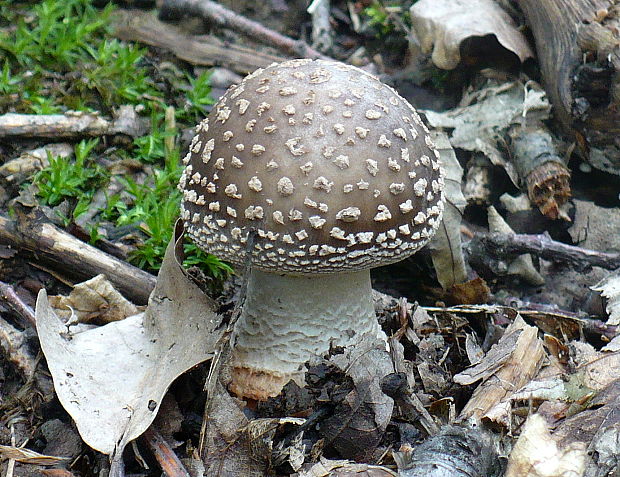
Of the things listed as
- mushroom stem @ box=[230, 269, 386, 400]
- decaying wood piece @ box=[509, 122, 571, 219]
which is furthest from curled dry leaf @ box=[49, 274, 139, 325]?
decaying wood piece @ box=[509, 122, 571, 219]

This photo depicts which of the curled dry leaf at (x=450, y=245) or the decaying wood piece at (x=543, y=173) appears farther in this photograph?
the decaying wood piece at (x=543, y=173)

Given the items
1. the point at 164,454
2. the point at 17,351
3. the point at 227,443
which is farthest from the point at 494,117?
the point at 17,351

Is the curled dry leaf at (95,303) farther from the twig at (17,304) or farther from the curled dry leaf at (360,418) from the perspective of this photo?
the curled dry leaf at (360,418)

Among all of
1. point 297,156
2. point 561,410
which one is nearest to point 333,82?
point 297,156

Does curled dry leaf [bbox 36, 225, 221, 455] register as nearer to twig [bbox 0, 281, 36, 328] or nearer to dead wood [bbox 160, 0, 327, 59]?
twig [bbox 0, 281, 36, 328]

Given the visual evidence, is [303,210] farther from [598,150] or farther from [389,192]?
[598,150]

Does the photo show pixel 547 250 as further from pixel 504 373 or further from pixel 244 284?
pixel 244 284

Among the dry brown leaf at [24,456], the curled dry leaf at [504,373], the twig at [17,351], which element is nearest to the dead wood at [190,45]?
the twig at [17,351]
